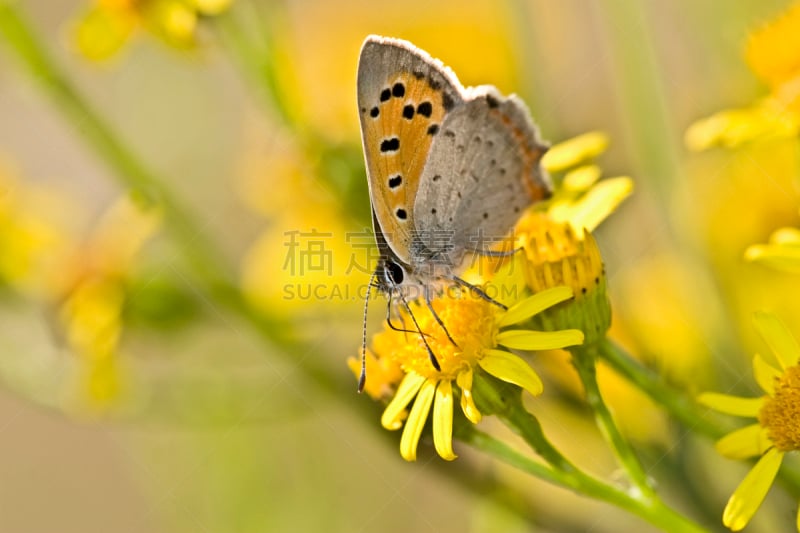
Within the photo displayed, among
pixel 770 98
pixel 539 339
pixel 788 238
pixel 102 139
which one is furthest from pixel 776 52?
pixel 102 139

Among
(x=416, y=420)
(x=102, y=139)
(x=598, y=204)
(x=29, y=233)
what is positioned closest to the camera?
(x=416, y=420)

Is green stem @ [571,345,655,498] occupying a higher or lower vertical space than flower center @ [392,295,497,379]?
lower

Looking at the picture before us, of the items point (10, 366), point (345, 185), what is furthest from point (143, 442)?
point (345, 185)

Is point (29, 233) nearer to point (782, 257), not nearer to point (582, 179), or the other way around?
point (582, 179)

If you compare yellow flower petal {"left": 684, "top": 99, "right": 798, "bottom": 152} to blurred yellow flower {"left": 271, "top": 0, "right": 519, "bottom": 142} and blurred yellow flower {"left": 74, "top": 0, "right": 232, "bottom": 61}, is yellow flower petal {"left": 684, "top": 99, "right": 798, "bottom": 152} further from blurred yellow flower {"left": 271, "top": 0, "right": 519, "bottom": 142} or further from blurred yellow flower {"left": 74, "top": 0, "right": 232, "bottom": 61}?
blurred yellow flower {"left": 74, "top": 0, "right": 232, "bottom": 61}

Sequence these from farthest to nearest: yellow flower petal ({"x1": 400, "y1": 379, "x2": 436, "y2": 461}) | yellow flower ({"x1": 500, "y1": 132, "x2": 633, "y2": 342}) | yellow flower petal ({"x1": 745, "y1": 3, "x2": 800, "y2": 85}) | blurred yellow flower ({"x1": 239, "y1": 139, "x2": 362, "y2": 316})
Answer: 1. blurred yellow flower ({"x1": 239, "y1": 139, "x2": 362, "y2": 316})
2. yellow flower petal ({"x1": 745, "y1": 3, "x2": 800, "y2": 85})
3. yellow flower ({"x1": 500, "y1": 132, "x2": 633, "y2": 342})
4. yellow flower petal ({"x1": 400, "y1": 379, "x2": 436, "y2": 461})

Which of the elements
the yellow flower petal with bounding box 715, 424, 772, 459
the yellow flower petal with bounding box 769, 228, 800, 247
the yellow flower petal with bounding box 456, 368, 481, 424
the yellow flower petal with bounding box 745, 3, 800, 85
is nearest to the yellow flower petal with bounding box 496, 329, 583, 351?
the yellow flower petal with bounding box 456, 368, 481, 424
